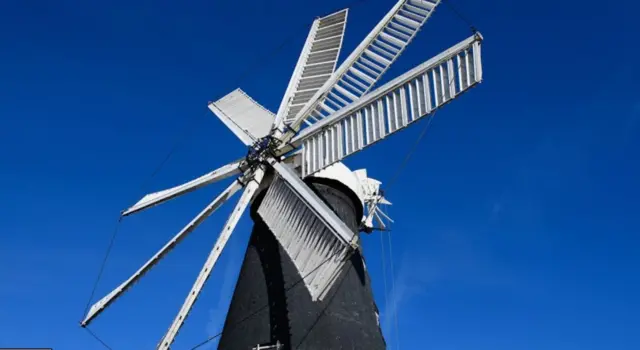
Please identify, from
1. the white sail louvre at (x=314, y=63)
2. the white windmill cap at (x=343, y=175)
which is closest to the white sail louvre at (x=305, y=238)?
the white windmill cap at (x=343, y=175)

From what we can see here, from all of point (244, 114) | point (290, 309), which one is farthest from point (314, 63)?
point (290, 309)

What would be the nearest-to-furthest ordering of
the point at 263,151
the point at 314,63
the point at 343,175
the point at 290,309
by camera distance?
the point at 290,309 → the point at 263,151 → the point at 343,175 → the point at 314,63

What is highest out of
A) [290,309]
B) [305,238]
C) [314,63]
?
[314,63]

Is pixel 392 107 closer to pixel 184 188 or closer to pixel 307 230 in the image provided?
pixel 307 230

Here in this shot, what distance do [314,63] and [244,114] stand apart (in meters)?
1.96

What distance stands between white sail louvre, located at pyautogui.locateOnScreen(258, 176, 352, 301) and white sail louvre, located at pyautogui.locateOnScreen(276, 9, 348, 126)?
73.6 inches

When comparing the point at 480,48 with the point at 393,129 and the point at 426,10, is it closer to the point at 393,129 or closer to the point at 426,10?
the point at 393,129

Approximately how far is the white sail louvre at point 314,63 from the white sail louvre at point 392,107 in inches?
49.6

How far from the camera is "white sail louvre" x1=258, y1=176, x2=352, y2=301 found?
920 cm

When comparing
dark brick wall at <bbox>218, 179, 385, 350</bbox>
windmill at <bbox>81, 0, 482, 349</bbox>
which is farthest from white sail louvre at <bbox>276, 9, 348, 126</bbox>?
dark brick wall at <bbox>218, 179, 385, 350</bbox>

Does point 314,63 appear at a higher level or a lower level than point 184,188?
higher

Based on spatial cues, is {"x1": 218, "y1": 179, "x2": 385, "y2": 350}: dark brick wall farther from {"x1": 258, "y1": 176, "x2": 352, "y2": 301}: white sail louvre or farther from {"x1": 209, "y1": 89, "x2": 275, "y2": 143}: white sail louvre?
{"x1": 209, "y1": 89, "x2": 275, "y2": 143}: white sail louvre

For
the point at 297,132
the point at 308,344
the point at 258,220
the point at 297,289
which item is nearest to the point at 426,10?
the point at 297,132

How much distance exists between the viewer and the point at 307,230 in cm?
1010
